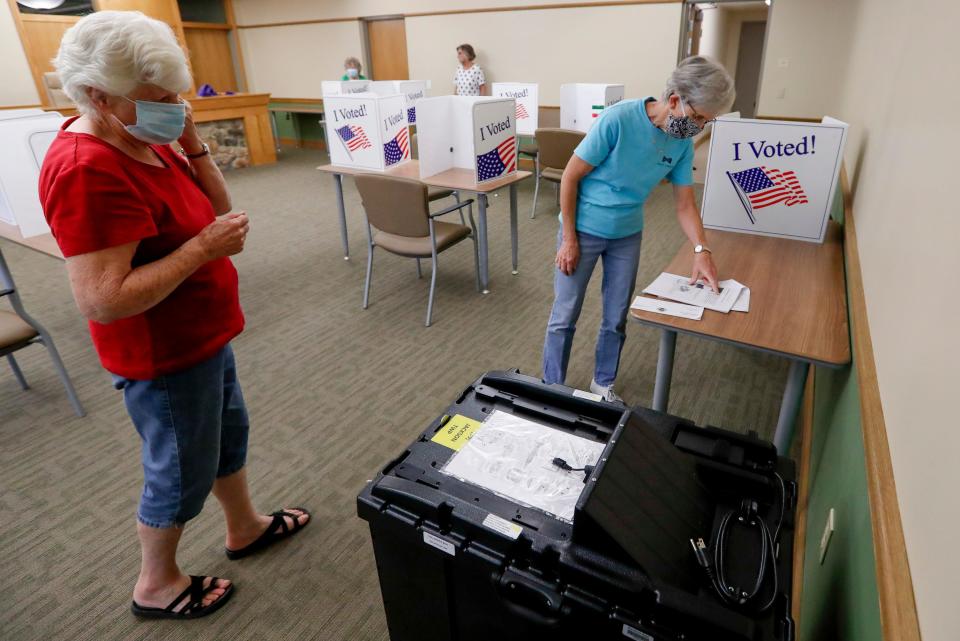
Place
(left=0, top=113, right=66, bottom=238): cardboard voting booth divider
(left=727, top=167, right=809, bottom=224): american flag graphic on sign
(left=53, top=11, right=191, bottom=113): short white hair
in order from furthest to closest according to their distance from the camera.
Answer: (left=0, top=113, right=66, bottom=238): cardboard voting booth divider
(left=727, top=167, right=809, bottom=224): american flag graphic on sign
(left=53, top=11, right=191, bottom=113): short white hair

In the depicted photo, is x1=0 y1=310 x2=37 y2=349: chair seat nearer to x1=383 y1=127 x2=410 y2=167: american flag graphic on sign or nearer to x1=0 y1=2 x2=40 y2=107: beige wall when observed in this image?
x1=383 y1=127 x2=410 y2=167: american flag graphic on sign

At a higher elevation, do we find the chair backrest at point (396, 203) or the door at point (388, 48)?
the door at point (388, 48)

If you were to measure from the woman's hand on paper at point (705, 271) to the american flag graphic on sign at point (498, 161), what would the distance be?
1.82m

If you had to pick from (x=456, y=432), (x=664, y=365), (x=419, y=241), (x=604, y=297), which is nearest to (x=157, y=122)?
(x=456, y=432)

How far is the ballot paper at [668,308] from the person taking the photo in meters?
1.55

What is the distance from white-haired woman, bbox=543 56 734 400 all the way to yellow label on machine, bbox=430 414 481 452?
973mm

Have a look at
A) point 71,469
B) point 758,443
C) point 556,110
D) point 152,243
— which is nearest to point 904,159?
point 758,443

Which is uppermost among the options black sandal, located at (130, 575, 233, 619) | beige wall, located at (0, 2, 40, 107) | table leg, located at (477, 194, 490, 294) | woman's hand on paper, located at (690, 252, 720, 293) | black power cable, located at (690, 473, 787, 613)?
beige wall, located at (0, 2, 40, 107)

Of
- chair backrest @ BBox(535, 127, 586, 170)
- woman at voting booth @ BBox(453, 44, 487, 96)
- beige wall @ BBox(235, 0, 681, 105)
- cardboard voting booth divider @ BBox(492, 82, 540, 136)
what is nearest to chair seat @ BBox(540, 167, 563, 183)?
chair backrest @ BBox(535, 127, 586, 170)

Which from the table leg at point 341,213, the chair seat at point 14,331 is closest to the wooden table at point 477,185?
Answer: the table leg at point 341,213

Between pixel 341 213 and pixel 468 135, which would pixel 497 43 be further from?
pixel 341 213

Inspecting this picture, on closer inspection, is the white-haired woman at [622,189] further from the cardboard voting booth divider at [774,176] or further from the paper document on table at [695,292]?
the cardboard voting booth divider at [774,176]

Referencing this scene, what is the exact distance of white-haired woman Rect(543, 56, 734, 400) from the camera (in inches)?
61.1

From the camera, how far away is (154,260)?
3.43ft
